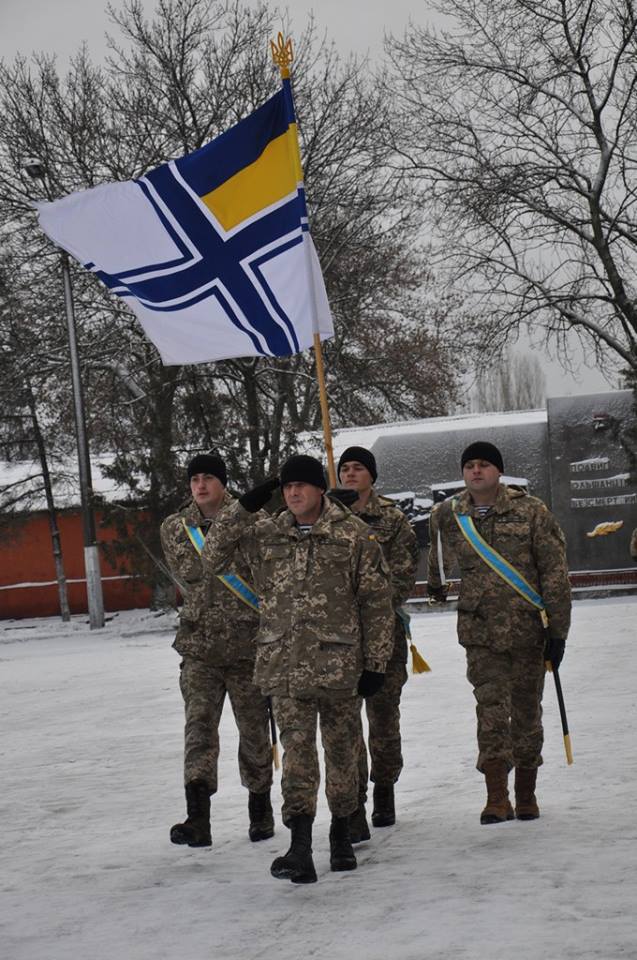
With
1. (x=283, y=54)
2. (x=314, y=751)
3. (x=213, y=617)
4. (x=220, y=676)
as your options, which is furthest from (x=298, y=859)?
(x=283, y=54)

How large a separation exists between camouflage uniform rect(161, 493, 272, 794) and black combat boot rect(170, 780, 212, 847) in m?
0.07

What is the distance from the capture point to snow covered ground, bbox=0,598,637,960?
5.40 meters

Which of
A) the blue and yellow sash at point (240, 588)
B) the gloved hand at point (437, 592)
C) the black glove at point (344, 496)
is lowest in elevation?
the gloved hand at point (437, 592)

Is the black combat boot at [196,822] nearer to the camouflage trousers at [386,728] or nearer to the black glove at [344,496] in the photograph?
the camouflage trousers at [386,728]

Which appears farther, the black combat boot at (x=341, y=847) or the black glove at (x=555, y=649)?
the black glove at (x=555, y=649)

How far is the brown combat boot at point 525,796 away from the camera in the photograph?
7.48 metres

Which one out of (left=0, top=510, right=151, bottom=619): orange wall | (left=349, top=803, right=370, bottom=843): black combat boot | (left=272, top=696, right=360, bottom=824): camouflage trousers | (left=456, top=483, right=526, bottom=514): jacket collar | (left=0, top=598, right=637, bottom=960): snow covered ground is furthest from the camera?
(left=0, top=510, right=151, bottom=619): orange wall

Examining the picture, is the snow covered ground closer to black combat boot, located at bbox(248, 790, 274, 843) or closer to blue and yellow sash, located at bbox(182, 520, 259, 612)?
black combat boot, located at bbox(248, 790, 274, 843)

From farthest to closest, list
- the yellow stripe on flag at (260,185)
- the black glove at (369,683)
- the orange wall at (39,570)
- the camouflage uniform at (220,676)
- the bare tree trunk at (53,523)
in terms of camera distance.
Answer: the orange wall at (39,570) → the bare tree trunk at (53,523) → the yellow stripe on flag at (260,185) → the camouflage uniform at (220,676) → the black glove at (369,683)

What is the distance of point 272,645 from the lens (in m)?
6.77

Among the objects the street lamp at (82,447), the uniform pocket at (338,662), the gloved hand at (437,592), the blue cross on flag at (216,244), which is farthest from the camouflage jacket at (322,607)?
the street lamp at (82,447)

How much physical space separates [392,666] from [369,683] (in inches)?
42.8

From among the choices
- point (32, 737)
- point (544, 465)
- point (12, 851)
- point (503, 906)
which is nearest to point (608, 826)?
point (503, 906)

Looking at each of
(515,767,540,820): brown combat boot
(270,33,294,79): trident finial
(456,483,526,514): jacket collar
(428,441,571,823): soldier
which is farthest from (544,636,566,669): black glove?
(270,33,294,79): trident finial
